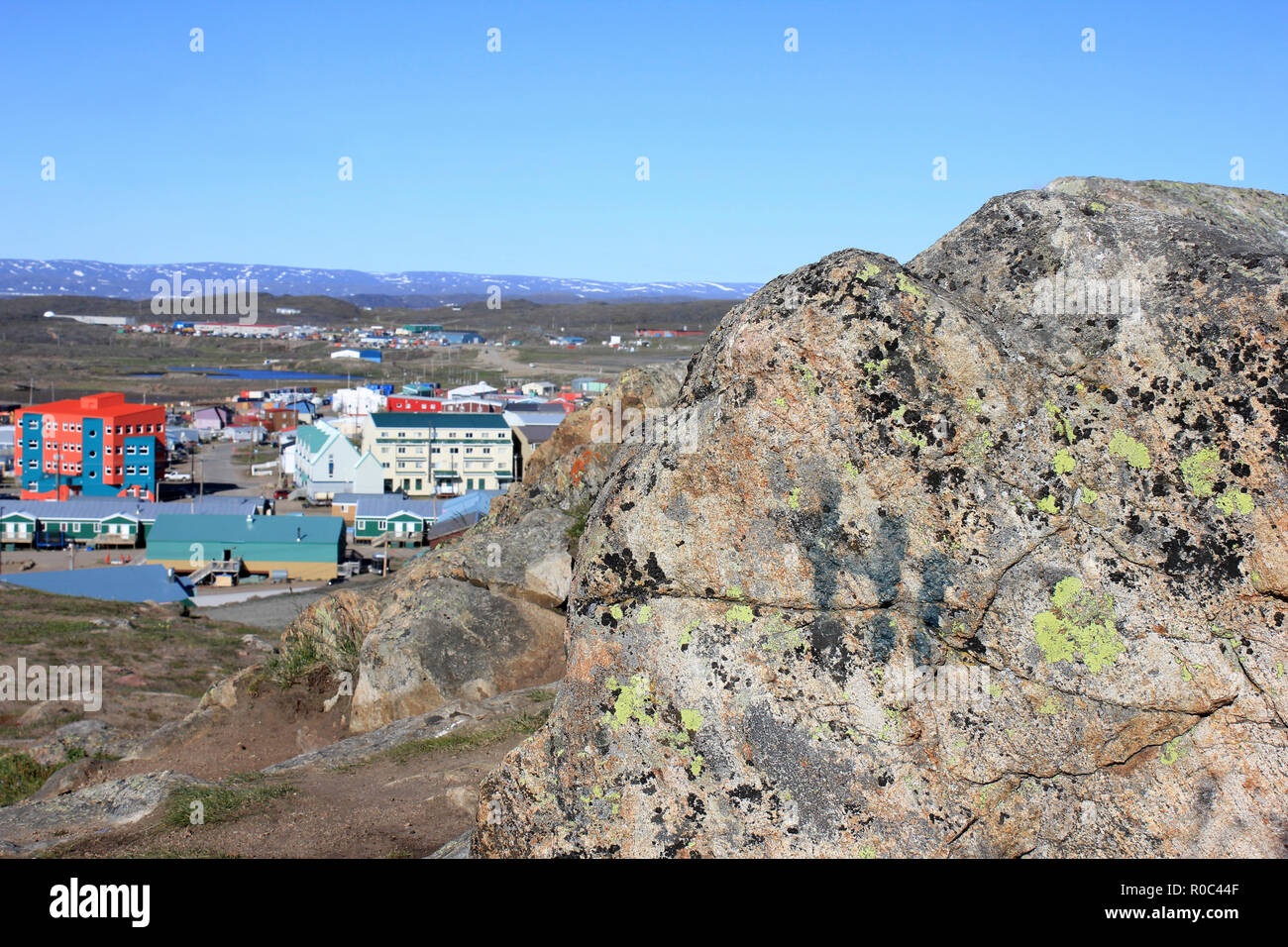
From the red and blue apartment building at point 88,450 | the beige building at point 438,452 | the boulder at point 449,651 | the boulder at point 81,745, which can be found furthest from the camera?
the beige building at point 438,452

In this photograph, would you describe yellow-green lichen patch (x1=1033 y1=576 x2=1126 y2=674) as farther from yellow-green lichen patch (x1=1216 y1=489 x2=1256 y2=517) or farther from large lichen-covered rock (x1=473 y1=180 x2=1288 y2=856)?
yellow-green lichen patch (x1=1216 y1=489 x2=1256 y2=517)

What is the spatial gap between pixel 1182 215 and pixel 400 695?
35.9 feet

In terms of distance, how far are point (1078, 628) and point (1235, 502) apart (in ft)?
3.85

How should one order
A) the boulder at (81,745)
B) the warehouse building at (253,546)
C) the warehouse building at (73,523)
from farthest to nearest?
the warehouse building at (73,523)
the warehouse building at (253,546)
the boulder at (81,745)

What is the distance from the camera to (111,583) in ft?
156

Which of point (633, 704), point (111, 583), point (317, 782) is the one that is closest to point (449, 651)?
point (317, 782)

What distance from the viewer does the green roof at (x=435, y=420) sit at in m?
80.9

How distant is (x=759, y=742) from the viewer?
19.4 ft

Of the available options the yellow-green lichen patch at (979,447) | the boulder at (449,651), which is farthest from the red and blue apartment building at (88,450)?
the yellow-green lichen patch at (979,447)

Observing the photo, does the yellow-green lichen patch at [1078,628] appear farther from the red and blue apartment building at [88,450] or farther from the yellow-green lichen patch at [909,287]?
the red and blue apartment building at [88,450]

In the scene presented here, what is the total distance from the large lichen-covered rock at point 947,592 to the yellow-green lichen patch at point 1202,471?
0.6 inches

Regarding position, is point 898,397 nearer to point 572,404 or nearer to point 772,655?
point 772,655
